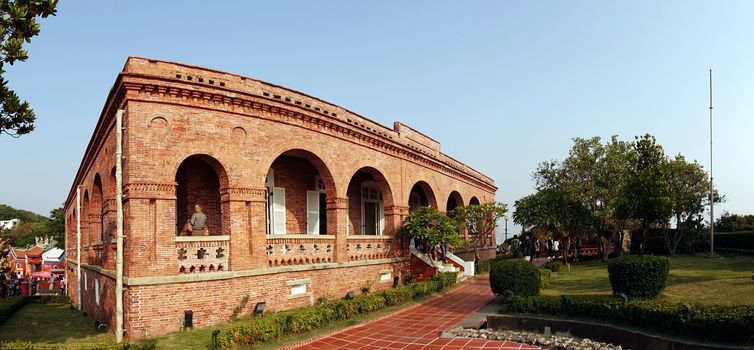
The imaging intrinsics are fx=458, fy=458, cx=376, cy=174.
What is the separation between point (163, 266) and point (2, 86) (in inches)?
200

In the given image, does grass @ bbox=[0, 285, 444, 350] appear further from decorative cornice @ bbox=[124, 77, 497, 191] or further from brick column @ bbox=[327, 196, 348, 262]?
decorative cornice @ bbox=[124, 77, 497, 191]

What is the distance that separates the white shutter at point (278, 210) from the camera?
48.6 feet

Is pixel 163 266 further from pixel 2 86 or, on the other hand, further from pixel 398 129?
pixel 398 129

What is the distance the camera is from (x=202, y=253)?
442 inches

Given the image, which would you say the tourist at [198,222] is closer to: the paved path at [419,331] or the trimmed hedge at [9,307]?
the paved path at [419,331]

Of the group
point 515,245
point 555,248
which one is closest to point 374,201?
point 555,248

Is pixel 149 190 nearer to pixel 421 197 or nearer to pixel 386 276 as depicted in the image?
pixel 386 276

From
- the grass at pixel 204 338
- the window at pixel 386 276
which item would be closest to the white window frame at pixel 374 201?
the window at pixel 386 276

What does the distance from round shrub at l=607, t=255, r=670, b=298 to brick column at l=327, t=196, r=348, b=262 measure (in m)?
8.01

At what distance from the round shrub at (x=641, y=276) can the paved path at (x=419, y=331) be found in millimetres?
3240

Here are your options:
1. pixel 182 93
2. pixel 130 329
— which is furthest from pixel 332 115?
pixel 130 329

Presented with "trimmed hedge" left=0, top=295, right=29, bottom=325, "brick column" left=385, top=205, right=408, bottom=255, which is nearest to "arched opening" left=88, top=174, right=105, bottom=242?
"trimmed hedge" left=0, top=295, right=29, bottom=325

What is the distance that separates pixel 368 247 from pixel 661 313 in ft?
31.9

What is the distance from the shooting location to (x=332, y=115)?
596 inches
